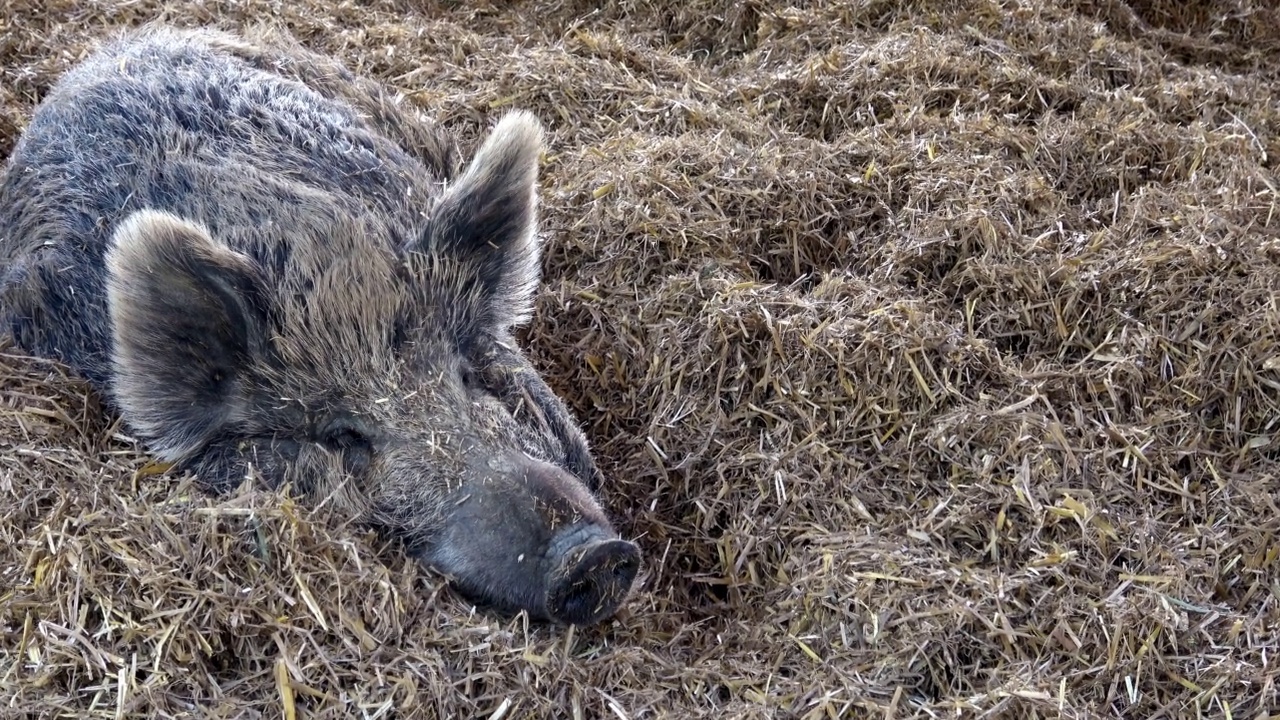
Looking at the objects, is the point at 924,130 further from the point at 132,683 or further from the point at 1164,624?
the point at 132,683

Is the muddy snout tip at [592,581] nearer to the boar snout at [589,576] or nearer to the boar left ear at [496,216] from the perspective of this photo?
the boar snout at [589,576]

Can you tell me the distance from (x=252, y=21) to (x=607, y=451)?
10.5 ft

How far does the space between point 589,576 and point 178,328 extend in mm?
1306

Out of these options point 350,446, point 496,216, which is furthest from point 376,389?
point 496,216

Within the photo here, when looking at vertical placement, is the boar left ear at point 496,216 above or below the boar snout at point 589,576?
above

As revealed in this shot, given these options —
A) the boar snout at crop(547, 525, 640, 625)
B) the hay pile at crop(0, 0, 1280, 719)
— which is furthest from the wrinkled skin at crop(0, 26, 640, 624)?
the hay pile at crop(0, 0, 1280, 719)

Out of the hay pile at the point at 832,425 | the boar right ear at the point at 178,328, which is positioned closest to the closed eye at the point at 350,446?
the hay pile at the point at 832,425

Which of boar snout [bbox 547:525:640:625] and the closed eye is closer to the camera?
boar snout [bbox 547:525:640:625]

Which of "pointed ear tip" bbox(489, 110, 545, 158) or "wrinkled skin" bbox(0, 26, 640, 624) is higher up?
"pointed ear tip" bbox(489, 110, 545, 158)

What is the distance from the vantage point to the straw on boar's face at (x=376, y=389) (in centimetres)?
275

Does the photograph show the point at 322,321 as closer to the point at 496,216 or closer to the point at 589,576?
the point at 496,216

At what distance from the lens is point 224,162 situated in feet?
11.1

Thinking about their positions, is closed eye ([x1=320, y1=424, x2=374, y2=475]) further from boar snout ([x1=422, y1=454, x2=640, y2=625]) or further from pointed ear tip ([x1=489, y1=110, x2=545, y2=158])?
pointed ear tip ([x1=489, y1=110, x2=545, y2=158])

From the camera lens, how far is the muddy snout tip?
2648 mm
